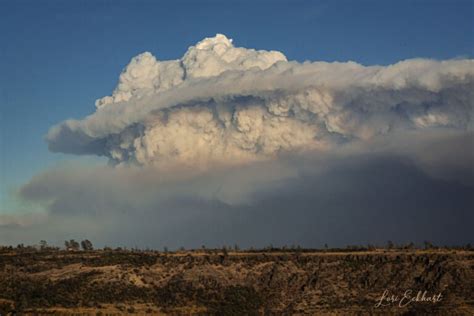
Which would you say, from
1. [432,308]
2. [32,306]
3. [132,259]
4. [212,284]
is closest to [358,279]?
[432,308]

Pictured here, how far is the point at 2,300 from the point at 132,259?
2322cm

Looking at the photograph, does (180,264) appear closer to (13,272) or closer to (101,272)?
(101,272)

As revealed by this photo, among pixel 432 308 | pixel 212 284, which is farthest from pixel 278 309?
pixel 432 308

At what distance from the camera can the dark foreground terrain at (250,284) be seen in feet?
331

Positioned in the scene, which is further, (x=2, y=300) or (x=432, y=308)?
(x=2, y=300)

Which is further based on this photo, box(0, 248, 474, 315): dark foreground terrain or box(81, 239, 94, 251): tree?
box(81, 239, 94, 251): tree

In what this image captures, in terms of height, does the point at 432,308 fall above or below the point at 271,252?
below

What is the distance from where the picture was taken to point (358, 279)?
107 meters

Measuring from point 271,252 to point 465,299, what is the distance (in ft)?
121

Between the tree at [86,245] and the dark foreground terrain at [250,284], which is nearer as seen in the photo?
the dark foreground terrain at [250,284]

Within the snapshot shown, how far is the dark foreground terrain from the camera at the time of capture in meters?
101

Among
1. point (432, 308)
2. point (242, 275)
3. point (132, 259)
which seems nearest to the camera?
point (432, 308)

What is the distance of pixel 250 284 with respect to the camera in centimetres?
10906

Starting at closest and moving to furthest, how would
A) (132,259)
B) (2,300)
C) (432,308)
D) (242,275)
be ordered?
(432,308)
(2,300)
(242,275)
(132,259)
